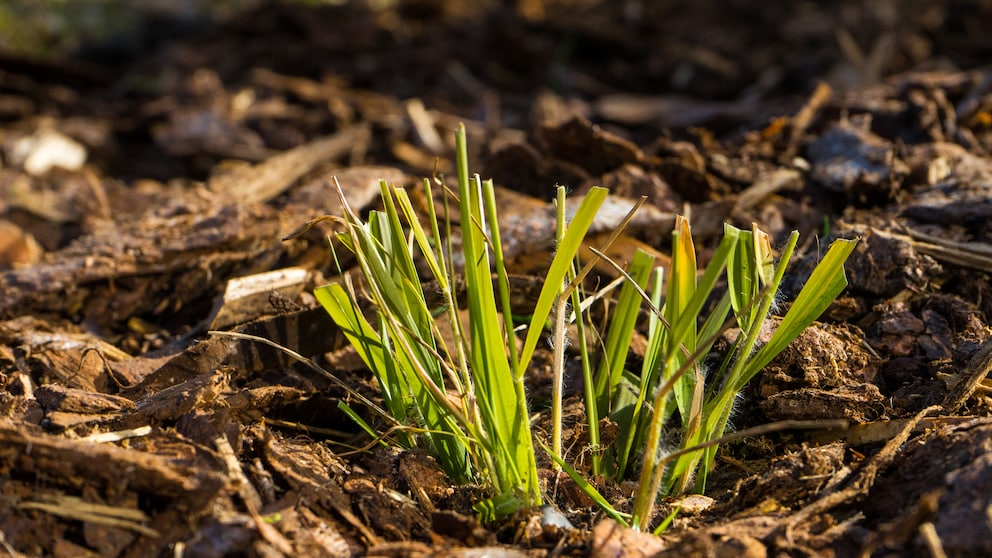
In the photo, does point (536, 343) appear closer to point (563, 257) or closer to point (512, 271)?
point (563, 257)

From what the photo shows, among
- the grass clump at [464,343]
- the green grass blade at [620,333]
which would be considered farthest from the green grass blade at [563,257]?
the green grass blade at [620,333]

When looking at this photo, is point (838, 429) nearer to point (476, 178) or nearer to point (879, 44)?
point (476, 178)

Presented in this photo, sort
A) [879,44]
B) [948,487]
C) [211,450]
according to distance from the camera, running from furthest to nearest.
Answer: [879,44]
[211,450]
[948,487]

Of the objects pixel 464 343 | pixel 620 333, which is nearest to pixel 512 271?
pixel 620 333

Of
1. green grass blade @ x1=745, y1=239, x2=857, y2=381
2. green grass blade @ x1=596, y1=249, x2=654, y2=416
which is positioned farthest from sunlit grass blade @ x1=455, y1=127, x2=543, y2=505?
green grass blade @ x1=745, y1=239, x2=857, y2=381

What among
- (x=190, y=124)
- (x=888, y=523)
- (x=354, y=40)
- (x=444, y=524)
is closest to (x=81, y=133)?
(x=190, y=124)

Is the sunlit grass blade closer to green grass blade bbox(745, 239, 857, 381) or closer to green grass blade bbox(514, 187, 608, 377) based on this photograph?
green grass blade bbox(514, 187, 608, 377)
